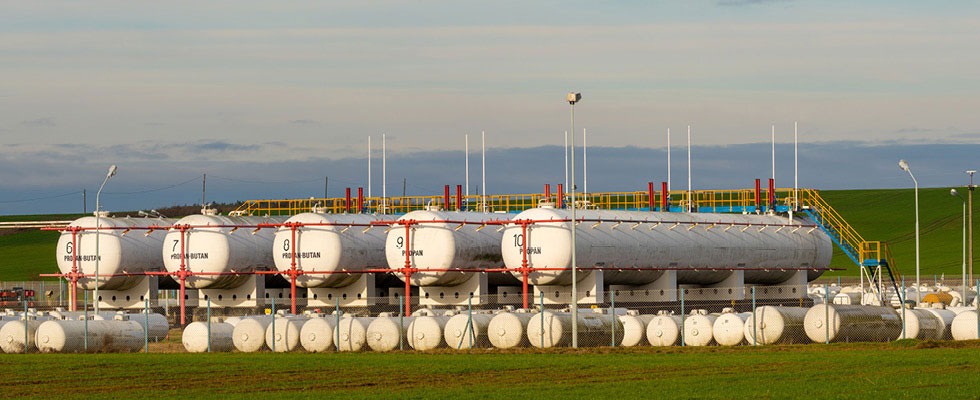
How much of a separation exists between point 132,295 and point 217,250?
7.03 m

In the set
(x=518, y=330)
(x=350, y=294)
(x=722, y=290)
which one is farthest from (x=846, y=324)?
(x=350, y=294)


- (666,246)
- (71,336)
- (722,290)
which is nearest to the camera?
(71,336)

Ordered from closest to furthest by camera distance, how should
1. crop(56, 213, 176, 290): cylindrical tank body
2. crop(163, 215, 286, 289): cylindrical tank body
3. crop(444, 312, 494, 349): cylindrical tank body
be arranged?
crop(444, 312, 494, 349): cylindrical tank body < crop(163, 215, 286, 289): cylindrical tank body < crop(56, 213, 176, 290): cylindrical tank body

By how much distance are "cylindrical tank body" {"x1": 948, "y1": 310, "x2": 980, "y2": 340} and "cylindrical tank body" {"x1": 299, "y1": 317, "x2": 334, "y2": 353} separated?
1831 centimetres

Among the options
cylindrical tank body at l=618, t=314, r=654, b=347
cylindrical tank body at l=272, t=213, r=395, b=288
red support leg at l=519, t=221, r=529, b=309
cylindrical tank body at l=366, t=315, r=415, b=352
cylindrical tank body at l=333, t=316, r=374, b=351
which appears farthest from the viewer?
cylindrical tank body at l=272, t=213, r=395, b=288

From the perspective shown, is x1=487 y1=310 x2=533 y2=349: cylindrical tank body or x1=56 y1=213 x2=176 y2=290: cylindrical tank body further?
x1=56 y1=213 x2=176 y2=290: cylindrical tank body

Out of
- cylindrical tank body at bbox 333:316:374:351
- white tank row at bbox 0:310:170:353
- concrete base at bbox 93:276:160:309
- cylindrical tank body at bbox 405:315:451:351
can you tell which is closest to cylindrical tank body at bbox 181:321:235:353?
white tank row at bbox 0:310:170:353

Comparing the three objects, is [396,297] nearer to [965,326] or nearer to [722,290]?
[722,290]

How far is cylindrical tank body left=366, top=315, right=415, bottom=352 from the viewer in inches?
1531

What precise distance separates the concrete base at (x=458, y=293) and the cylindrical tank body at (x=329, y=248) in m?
3.14

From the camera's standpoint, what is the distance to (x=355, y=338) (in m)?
39.1

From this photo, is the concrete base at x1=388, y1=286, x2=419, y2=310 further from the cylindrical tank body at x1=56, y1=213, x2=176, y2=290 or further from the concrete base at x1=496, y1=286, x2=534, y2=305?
the cylindrical tank body at x1=56, y1=213, x2=176, y2=290

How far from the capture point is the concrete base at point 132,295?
201ft

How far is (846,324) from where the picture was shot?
37.2 meters
